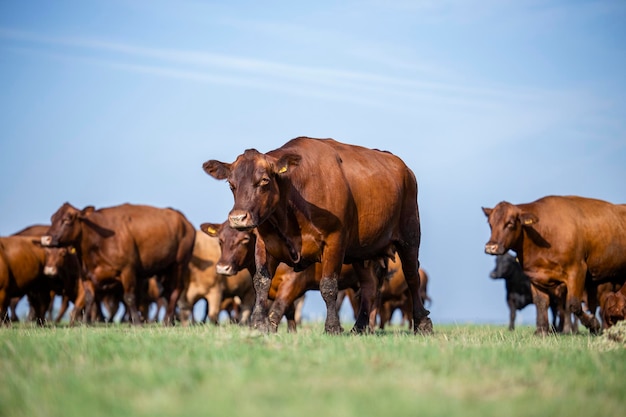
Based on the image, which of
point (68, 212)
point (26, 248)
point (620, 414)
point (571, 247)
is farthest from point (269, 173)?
point (26, 248)

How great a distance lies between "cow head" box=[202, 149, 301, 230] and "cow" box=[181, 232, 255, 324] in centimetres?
1487

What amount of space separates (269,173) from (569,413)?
6.56 metres

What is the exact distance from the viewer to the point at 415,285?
51.1ft

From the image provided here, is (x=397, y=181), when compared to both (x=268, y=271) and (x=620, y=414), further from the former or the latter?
(x=620, y=414)

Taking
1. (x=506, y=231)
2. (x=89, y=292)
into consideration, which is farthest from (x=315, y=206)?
(x=89, y=292)

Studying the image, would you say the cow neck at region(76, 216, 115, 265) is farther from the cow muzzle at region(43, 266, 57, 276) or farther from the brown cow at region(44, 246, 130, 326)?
the cow muzzle at region(43, 266, 57, 276)

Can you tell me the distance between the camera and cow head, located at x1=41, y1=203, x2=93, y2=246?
2180 centimetres

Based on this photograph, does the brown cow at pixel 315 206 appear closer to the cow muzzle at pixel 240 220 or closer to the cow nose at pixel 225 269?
the cow muzzle at pixel 240 220

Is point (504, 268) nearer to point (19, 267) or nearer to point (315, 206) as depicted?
point (19, 267)

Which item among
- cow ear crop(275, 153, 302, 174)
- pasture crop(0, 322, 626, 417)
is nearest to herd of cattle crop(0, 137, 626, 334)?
cow ear crop(275, 153, 302, 174)

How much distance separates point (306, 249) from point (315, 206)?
0.60 meters

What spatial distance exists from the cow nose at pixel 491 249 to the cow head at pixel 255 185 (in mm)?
6772

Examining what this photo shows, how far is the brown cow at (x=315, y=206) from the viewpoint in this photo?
1230 cm

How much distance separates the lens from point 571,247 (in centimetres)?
1783
